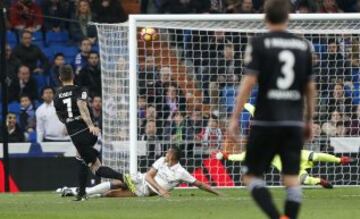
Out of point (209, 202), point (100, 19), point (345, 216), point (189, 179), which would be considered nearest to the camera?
point (345, 216)

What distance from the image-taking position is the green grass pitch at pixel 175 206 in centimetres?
1284

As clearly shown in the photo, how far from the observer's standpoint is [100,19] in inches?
913

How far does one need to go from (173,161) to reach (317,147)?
145 inches

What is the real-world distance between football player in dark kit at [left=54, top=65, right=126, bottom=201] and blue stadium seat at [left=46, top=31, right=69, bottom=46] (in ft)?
25.0

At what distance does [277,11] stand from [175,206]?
5.30 metres

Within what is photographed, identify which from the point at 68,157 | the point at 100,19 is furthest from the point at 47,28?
the point at 68,157

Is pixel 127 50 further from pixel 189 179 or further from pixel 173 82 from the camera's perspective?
pixel 189 179

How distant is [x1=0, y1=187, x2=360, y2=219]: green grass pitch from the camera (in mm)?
12836

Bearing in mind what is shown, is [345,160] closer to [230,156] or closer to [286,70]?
[230,156]

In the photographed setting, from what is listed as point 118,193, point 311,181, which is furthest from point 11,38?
point 311,181

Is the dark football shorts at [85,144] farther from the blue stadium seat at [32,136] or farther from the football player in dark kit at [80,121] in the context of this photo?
the blue stadium seat at [32,136]

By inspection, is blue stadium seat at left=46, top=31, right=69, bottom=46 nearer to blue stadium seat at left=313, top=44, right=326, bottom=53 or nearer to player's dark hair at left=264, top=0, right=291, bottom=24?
blue stadium seat at left=313, top=44, right=326, bottom=53

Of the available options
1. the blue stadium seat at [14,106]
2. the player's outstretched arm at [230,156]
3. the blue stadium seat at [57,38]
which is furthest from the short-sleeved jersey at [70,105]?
the blue stadium seat at [57,38]

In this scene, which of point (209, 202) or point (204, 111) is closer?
point (209, 202)
